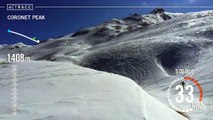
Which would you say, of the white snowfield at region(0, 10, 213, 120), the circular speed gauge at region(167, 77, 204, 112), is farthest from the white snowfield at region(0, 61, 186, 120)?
the circular speed gauge at region(167, 77, 204, 112)

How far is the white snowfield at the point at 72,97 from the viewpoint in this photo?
696 cm

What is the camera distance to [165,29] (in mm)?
33156

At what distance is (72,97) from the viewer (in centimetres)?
796

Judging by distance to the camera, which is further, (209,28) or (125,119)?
(209,28)

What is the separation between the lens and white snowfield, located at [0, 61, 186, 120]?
6.96 metres

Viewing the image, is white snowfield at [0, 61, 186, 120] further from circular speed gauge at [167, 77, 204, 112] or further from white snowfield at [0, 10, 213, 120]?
circular speed gauge at [167, 77, 204, 112]

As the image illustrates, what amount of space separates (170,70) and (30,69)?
46.6 feet

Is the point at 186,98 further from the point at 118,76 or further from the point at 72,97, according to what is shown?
the point at 72,97

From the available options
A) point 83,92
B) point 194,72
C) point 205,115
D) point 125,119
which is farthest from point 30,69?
point 194,72

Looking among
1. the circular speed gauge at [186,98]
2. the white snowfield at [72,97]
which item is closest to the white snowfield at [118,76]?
the white snowfield at [72,97]

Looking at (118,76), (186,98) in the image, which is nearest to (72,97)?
(118,76)

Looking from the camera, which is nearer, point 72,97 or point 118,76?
point 72,97

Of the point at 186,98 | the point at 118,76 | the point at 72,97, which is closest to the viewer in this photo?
the point at 72,97

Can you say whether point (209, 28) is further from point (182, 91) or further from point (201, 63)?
point (182, 91)
